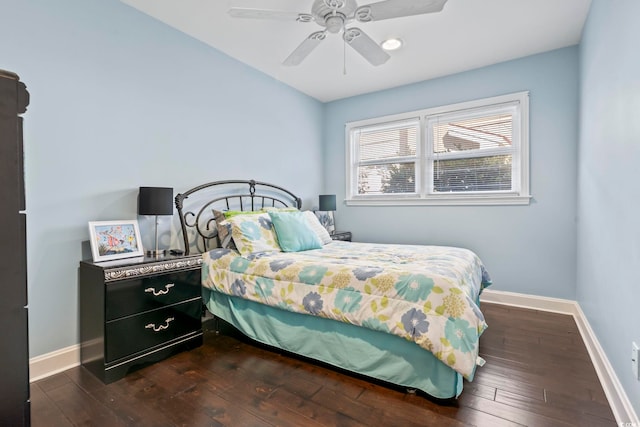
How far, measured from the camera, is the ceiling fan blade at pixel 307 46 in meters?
2.30

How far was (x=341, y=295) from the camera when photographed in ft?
6.66

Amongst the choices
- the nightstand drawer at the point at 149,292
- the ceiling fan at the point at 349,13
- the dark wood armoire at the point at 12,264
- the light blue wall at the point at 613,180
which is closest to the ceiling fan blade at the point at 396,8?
the ceiling fan at the point at 349,13

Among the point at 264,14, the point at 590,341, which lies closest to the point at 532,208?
the point at 590,341

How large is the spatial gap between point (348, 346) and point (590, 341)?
1.87 meters

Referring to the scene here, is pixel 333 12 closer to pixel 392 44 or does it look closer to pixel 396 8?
pixel 396 8

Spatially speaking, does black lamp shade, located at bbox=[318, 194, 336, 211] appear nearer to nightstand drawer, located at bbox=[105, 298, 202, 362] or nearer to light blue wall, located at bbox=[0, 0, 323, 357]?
light blue wall, located at bbox=[0, 0, 323, 357]

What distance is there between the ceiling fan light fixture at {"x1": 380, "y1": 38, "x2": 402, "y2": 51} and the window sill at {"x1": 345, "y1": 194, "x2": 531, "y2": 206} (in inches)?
70.3

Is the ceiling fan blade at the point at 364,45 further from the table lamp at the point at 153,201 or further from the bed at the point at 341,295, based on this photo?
the table lamp at the point at 153,201

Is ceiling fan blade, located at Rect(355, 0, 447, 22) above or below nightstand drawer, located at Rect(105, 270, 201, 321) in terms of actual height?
above

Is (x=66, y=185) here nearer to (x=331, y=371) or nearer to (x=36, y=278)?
(x=36, y=278)

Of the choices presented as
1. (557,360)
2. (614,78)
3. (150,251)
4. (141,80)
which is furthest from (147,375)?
(614,78)

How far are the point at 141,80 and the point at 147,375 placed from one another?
7.39ft

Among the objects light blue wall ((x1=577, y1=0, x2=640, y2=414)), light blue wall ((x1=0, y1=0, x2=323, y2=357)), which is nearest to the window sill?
light blue wall ((x1=577, y1=0, x2=640, y2=414))

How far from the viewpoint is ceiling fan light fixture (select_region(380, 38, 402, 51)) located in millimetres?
2965
